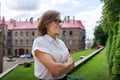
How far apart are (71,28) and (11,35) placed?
18.8 metres

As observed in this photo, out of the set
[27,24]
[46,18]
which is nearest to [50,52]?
[46,18]

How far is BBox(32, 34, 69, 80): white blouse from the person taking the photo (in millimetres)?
3701

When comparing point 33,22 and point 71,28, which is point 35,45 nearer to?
point 71,28

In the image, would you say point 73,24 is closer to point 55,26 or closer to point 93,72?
point 93,72

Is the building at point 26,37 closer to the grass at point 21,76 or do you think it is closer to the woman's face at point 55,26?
the grass at point 21,76

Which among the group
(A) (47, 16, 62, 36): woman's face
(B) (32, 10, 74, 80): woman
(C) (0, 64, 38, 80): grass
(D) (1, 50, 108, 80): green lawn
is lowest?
(C) (0, 64, 38, 80): grass

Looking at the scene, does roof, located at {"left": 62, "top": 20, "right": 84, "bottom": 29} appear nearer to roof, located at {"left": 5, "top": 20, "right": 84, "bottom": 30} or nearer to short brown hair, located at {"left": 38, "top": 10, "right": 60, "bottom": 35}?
roof, located at {"left": 5, "top": 20, "right": 84, "bottom": 30}

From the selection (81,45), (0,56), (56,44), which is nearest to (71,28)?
(81,45)

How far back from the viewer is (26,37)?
4126 inches

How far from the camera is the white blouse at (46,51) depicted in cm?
370

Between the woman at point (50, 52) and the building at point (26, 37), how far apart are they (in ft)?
311

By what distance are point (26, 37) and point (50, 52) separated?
4000 inches

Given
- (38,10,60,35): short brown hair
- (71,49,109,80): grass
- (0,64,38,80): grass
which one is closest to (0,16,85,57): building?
(0,64,38,80): grass

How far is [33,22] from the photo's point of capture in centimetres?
10444
